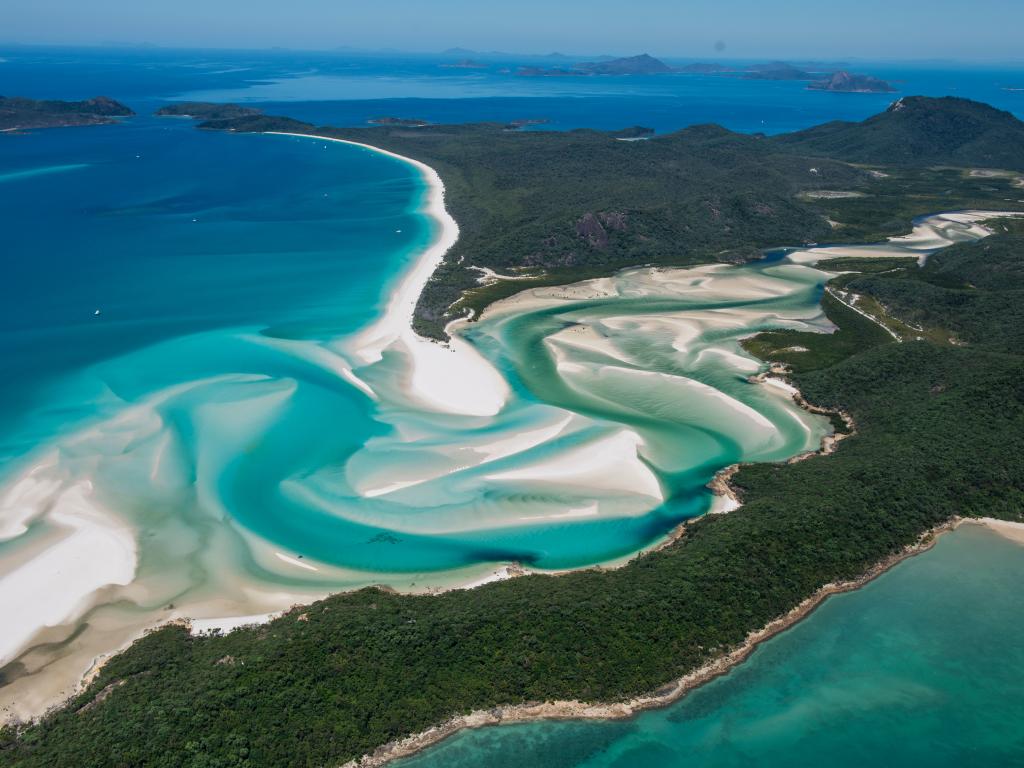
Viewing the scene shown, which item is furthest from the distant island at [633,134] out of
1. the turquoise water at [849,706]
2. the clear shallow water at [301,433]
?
the turquoise water at [849,706]

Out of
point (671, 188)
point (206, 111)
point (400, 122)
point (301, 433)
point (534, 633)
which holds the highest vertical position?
point (206, 111)

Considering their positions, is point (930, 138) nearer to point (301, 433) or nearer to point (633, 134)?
point (633, 134)

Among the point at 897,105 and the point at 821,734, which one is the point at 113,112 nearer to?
the point at 897,105

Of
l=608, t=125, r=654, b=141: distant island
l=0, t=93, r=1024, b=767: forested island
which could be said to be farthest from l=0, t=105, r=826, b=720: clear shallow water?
l=608, t=125, r=654, b=141: distant island

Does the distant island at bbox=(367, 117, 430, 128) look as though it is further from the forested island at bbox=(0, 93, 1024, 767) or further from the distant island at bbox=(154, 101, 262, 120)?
the forested island at bbox=(0, 93, 1024, 767)

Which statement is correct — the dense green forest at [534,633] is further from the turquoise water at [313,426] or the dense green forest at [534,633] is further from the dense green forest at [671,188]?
the dense green forest at [671,188]

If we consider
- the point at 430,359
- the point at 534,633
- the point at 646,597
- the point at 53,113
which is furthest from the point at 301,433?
the point at 53,113
